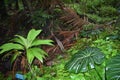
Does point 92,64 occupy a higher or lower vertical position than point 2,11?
lower

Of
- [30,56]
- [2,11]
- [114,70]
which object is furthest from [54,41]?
[114,70]

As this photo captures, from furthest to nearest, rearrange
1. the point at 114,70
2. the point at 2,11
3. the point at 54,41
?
the point at 2,11
the point at 54,41
the point at 114,70

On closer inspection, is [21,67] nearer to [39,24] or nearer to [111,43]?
[39,24]

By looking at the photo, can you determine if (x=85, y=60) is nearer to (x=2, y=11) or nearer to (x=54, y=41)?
(x=54, y=41)

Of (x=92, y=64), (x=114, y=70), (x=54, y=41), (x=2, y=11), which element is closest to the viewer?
(x=114, y=70)

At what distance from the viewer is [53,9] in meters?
2.92

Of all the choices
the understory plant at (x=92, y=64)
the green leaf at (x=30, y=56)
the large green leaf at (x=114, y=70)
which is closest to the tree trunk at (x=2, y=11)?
the green leaf at (x=30, y=56)

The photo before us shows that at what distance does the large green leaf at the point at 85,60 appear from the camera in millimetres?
1876

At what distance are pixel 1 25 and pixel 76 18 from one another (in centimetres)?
102

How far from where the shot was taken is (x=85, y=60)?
1.89 meters

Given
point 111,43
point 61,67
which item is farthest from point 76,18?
point 61,67

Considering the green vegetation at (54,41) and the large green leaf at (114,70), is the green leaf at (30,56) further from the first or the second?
the large green leaf at (114,70)

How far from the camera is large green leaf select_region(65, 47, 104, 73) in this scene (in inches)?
73.9

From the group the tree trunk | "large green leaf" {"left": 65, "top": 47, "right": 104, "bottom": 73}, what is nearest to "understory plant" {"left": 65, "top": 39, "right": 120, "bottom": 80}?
"large green leaf" {"left": 65, "top": 47, "right": 104, "bottom": 73}
